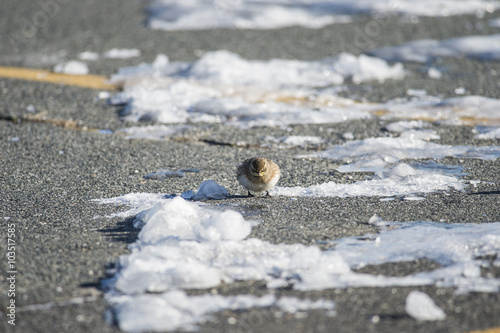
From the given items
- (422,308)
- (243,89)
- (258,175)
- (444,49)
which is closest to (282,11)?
(444,49)

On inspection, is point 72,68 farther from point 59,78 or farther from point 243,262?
point 243,262

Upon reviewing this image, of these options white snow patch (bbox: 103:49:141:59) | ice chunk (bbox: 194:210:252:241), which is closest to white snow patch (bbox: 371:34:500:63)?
white snow patch (bbox: 103:49:141:59)

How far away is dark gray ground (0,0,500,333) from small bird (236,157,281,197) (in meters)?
0.16

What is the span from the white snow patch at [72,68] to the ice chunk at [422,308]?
28.5ft

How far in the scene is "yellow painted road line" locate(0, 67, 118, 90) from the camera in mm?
9906

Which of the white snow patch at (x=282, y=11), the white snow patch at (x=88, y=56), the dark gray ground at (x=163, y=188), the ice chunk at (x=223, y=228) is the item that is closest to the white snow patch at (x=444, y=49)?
the dark gray ground at (x=163, y=188)

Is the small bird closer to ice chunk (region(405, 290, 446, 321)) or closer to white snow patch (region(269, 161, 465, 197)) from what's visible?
white snow patch (region(269, 161, 465, 197))

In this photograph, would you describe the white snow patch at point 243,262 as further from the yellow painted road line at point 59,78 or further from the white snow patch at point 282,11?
the white snow patch at point 282,11

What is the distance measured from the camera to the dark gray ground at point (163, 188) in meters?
3.37

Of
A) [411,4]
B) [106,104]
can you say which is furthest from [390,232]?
[411,4]

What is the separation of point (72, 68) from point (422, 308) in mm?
9035

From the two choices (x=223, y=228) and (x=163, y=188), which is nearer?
(x=223, y=228)

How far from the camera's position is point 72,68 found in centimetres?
1079

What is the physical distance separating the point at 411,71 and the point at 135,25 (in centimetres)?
714
